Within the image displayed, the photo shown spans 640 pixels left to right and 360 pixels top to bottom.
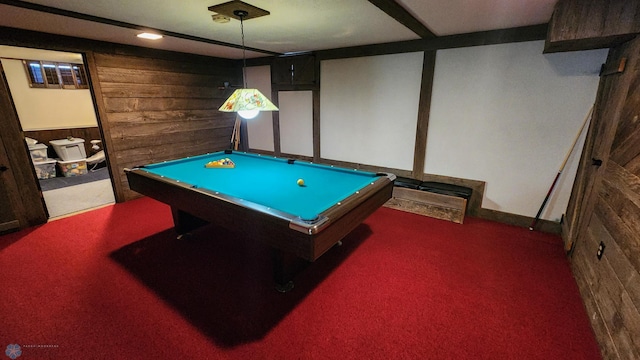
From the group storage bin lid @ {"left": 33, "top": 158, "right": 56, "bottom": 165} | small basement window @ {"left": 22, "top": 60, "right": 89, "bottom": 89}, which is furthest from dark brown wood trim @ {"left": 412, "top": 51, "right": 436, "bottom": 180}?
storage bin lid @ {"left": 33, "top": 158, "right": 56, "bottom": 165}

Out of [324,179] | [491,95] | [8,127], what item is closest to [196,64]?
[8,127]

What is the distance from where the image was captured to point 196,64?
14.9 ft

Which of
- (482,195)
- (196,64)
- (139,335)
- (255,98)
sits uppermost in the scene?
(196,64)

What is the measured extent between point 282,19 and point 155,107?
107 inches

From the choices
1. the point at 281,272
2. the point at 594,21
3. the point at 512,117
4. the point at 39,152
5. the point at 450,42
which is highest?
the point at 450,42

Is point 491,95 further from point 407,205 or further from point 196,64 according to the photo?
point 196,64

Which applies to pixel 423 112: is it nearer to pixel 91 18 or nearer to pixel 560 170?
pixel 560 170

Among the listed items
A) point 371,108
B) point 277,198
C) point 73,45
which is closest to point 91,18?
point 73,45

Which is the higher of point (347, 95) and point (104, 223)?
point (347, 95)

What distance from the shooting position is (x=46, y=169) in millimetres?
5008

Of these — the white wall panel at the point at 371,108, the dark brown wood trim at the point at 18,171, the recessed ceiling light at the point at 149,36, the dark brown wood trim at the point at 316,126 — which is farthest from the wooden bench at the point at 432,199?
the dark brown wood trim at the point at 18,171

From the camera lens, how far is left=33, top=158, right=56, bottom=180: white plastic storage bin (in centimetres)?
492

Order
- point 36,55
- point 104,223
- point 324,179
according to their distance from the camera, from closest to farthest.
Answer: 1. point 324,179
2. point 104,223
3. point 36,55

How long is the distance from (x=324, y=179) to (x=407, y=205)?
5.25 ft
